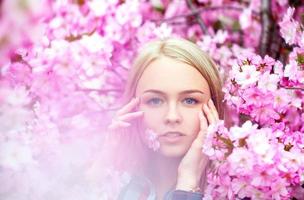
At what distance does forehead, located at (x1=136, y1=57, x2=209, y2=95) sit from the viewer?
159 centimetres

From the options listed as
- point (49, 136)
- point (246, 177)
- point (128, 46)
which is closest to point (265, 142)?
point (246, 177)

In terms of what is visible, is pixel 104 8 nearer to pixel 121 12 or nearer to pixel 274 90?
pixel 121 12

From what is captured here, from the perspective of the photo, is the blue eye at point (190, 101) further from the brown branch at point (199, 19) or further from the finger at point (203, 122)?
the brown branch at point (199, 19)

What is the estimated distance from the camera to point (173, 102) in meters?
1.57

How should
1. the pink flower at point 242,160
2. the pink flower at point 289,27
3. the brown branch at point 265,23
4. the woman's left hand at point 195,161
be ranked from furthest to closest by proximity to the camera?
the brown branch at point 265,23, the pink flower at point 289,27, the woman's left hand at point 195,161, the pink flower at point 242,160

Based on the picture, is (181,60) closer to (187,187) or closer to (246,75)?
(246,75)

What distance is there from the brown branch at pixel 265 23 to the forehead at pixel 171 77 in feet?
2.80

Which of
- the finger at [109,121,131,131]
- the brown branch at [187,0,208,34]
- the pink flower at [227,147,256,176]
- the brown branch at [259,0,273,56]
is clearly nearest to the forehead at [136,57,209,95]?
the finger at [109,121,131,131]

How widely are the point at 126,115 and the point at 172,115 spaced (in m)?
0.14

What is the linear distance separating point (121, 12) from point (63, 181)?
91 cm

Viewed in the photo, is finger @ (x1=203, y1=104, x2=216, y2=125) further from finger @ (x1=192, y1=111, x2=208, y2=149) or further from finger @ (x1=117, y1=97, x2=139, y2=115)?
finger @ (x1=117, y1=97, x2=139, y2=115)

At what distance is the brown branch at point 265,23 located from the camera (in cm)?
242

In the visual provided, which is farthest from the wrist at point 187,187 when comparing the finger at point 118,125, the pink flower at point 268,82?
the pink flower at point 268,82

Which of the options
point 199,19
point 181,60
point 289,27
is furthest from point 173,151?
point 199,19
